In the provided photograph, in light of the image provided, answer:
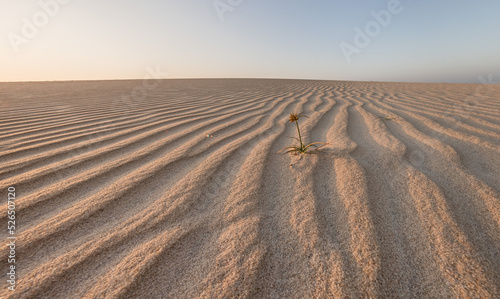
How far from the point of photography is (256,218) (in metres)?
0.88

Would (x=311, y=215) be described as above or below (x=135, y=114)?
above

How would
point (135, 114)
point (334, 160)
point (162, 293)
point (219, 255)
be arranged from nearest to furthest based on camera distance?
point (162, 293) < point (219, 255) < point (334, 160) < point (135, 114)

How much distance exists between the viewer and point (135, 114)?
2980 mm

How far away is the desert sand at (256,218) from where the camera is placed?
64 centimetres

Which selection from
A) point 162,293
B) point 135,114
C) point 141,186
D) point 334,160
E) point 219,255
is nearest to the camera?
point 162,293

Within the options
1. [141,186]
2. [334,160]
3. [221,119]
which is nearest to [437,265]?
[334,160]

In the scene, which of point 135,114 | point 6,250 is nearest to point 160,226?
point 6,250

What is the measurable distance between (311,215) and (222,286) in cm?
42

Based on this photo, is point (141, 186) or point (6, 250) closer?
point (6, 250)

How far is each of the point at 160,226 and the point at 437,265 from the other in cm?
88

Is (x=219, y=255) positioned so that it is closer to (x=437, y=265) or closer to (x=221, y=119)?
(x=437, y=265)

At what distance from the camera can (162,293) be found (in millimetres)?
616

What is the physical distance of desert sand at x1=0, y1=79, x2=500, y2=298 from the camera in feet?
2.09

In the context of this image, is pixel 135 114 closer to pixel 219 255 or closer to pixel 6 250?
pixel 6 250
